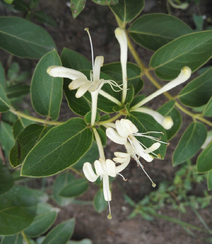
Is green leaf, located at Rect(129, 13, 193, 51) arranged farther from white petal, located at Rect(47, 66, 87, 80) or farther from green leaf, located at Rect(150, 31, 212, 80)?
white petal, located at Rect(47, 66, 87, 80)

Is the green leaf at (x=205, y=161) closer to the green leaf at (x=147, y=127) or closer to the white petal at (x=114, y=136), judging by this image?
the green leaf at (x=147, y=127)

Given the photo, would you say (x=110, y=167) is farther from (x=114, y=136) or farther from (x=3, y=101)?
(x=3, y=101)

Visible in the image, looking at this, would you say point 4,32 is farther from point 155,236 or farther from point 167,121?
point 155,236

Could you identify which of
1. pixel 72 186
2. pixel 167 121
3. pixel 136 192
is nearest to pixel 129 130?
pixel 167 121

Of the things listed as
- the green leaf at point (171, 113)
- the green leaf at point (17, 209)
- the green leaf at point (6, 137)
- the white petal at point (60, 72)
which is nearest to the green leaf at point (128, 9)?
the green leaf at point (171, 113)

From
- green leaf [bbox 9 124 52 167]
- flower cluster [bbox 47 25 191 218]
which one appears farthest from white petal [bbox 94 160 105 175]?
green leaf [bbox 9 124 52 167]
